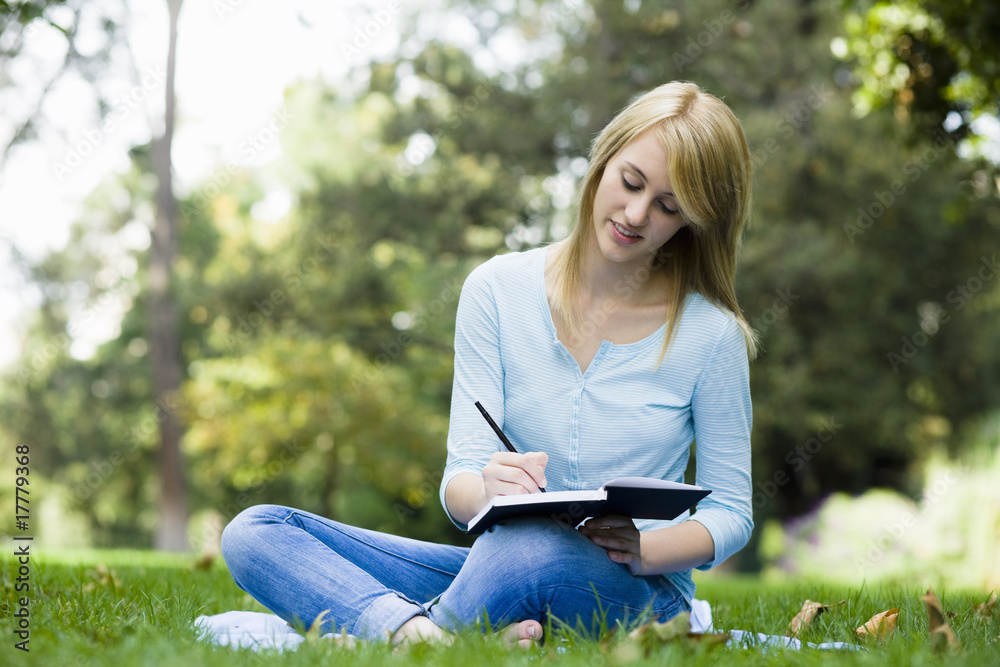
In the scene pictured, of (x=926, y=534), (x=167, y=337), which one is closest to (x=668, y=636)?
(x=926, y=534)

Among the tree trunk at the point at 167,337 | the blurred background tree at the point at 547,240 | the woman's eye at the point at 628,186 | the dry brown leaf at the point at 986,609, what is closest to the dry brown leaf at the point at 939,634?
the dry brown leaf at the point at 986,609

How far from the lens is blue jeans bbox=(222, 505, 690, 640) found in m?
1.88

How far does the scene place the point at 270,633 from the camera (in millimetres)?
2037

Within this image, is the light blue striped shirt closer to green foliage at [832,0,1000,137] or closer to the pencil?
the pencil

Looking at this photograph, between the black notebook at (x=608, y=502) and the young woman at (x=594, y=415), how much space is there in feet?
0.22

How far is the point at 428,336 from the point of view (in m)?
12.2

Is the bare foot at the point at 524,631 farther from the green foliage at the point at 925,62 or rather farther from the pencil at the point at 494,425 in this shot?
the green foliage at the point at 925,62

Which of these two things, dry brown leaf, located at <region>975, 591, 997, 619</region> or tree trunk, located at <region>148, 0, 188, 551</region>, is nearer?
dry brown leaf, located at <region>975, 591, 997, 619</region>

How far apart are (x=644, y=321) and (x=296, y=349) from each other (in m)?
10.4

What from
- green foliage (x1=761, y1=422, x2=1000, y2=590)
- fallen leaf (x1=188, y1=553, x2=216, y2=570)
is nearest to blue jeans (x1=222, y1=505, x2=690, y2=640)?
fallen leaf (x1=188, y1=553, x2=216, y2=570)

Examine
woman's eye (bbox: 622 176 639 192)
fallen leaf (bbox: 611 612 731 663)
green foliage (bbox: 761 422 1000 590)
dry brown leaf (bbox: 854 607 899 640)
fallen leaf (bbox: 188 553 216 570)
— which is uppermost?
woman's eye (bbox: 622 176 639 192)

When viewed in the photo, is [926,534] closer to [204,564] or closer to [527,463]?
[204,564]

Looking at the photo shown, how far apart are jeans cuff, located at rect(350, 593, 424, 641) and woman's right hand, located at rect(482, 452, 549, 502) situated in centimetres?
30

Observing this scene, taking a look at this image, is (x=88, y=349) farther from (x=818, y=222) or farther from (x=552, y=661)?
(x=552, y=661)
